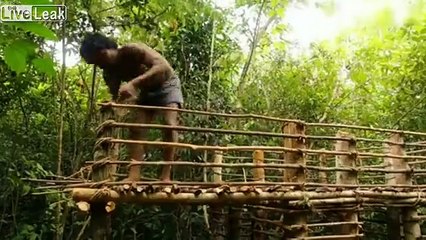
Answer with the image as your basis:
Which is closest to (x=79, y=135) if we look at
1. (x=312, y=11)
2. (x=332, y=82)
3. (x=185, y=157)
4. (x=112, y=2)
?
(x=185, y=157)

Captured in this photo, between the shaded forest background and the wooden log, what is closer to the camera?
the wooden log

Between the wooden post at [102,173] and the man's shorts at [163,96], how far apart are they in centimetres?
43

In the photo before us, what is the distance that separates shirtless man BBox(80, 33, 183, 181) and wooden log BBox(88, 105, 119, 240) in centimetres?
17

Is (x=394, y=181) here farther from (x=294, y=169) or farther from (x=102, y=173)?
(x=102, y=173)

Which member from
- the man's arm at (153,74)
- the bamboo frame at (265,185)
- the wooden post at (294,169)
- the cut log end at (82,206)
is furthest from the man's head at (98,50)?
the wooden post at (294,169)

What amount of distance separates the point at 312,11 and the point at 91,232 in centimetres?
671

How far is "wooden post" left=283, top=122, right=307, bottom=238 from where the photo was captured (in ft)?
14.4

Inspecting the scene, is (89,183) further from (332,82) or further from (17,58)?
(332,82)

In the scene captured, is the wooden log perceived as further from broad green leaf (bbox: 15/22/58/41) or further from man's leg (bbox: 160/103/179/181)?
broad green leaf (bbox: 15/22/58/41)

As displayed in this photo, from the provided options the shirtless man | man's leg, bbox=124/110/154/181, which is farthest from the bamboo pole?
man's leg, bbox=124/110/154/181

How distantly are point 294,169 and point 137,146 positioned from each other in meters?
1.35

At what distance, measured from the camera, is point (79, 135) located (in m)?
6.25

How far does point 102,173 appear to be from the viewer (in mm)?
3443

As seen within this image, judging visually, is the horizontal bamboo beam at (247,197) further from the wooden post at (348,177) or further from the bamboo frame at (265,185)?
the wooden post at (348,177)
